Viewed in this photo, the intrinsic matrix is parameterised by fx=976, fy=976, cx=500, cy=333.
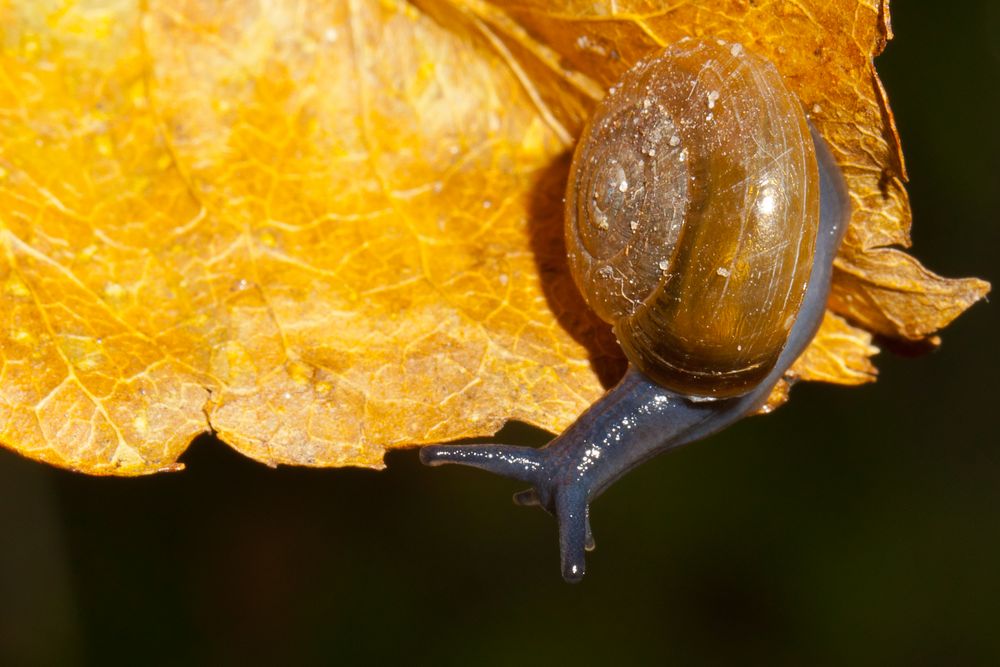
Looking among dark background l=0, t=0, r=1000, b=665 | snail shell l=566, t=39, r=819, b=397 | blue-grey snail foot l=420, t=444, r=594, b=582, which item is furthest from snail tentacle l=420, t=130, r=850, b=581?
dark background l=0, t=0, r=1000, b=665

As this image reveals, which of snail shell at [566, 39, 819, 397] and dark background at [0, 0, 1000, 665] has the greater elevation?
snail shell at [566, 39, 819, 397]

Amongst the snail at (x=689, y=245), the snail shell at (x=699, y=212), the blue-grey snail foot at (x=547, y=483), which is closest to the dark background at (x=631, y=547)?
the blue-grey snail foot at (x=547, y=483)

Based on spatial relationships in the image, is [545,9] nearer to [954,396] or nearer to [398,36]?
[398,36]

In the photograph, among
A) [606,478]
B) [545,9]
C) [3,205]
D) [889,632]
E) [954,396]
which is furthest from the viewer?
[954,396]

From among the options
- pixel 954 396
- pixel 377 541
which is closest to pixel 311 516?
pixel 377 541

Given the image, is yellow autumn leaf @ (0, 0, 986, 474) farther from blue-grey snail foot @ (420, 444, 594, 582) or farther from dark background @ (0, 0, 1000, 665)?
dark background @ (0, 0, 1000, 665)

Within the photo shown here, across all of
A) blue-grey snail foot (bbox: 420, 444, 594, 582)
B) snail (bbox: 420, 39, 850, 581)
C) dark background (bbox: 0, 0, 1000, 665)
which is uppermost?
snail (bbox: 420, 39, 850, 581)
